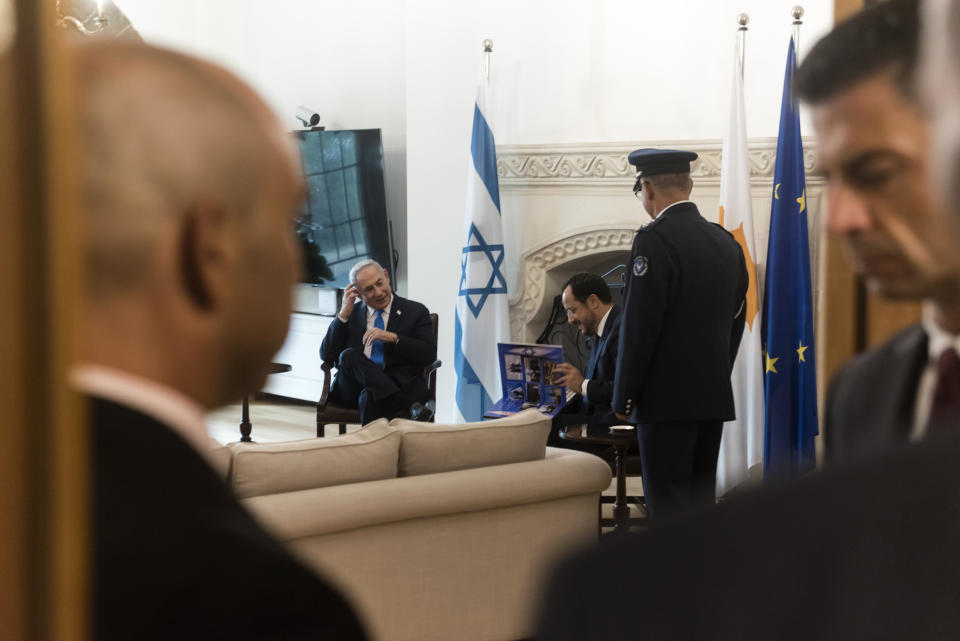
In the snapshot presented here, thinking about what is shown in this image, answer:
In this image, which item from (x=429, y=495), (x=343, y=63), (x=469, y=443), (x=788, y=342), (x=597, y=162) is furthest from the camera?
(x=343, y=63)

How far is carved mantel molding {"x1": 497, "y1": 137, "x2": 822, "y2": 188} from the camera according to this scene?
4.48 meters

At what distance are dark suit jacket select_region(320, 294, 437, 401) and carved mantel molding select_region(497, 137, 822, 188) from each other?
1.18m

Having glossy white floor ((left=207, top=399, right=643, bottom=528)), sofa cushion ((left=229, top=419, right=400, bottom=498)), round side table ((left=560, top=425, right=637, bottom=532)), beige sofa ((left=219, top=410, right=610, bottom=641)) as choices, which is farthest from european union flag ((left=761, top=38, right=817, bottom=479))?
glossy white floor ((left=207, top=399, right=643, bottom=528))

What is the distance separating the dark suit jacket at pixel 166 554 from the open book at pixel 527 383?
3132mm

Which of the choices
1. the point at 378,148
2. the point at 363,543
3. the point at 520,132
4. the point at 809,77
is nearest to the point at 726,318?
the point at 363,543

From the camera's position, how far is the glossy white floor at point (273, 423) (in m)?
5.84

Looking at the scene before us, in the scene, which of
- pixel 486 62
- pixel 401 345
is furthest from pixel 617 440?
pixel 486 62

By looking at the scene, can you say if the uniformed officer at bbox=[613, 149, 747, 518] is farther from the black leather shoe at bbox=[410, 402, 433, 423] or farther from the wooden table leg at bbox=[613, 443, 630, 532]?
the black leather shoe at bbox=[410, 402, 433, 423]

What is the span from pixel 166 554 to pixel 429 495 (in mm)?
1996

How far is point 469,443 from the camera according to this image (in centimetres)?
244

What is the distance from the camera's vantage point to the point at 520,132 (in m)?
5.39

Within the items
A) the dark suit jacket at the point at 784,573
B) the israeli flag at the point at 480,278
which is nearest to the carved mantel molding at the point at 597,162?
the israeli flag at the point at 480,278

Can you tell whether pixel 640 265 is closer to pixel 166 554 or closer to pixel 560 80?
pixel 166 554

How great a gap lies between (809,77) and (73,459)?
36 cm
